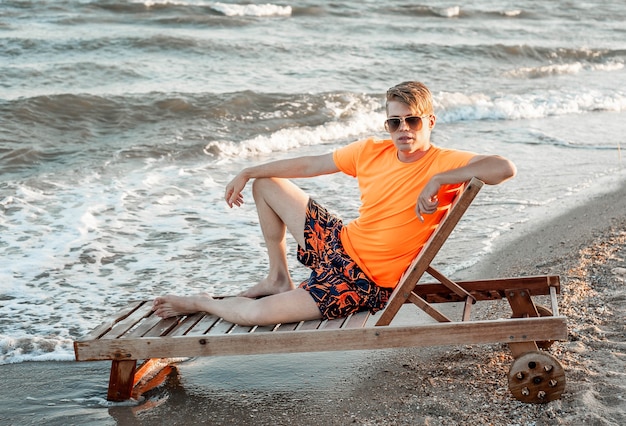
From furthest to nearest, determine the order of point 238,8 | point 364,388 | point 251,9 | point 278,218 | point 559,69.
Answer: point 251,9 → point 238,8 → point 559,69 → point 278,218 → point 364,388

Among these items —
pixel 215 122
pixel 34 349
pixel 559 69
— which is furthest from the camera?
pixel 559 69

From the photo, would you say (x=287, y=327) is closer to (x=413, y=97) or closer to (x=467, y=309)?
(x=467, y=309)

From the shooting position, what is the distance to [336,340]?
4156 mm

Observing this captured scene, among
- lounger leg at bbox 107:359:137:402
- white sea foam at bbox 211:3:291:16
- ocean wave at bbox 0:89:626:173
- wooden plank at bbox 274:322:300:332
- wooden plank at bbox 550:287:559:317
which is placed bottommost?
ocean wave at bbox 0:89:626:173

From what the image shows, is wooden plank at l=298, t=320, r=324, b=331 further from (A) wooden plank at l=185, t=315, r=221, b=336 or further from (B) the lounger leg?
(B) the lounger leg

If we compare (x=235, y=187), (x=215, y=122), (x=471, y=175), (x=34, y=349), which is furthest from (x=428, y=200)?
(x=215, y=122)

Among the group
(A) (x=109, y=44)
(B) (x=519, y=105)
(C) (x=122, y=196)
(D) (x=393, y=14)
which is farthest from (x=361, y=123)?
(D) (x=393, y=14)

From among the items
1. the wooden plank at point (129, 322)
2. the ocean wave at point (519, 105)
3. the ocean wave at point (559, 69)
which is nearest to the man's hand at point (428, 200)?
the wooden plank at point (129, 322)

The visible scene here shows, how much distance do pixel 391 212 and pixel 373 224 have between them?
0.42ft

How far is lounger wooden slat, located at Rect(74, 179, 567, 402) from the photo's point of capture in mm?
4051

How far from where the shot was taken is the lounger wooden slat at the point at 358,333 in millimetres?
4051

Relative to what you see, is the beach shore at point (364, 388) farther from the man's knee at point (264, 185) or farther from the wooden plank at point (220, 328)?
the man's knee at point (264, 185)

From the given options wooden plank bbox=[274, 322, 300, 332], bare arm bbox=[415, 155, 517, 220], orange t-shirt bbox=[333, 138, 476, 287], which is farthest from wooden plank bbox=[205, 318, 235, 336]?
bare arm bbox=[415, 155, 517, 220]

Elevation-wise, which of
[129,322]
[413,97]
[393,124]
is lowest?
[129,322]
